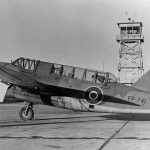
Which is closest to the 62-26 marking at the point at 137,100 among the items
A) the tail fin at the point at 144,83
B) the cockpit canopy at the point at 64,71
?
the tail fin at the point at 144,83

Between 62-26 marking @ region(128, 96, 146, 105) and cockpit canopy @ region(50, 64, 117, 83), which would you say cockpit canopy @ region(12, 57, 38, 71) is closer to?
cockpit canopy @ region(50, 64, 117, 83)

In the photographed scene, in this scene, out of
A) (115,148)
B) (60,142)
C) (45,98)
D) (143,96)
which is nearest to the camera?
(115,148)

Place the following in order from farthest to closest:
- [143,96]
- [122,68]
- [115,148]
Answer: [122,68] → [143,96] → [115,148]

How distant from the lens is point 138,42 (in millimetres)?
71688

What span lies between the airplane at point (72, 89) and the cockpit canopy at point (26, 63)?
55mm

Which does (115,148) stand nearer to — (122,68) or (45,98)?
(45,98)

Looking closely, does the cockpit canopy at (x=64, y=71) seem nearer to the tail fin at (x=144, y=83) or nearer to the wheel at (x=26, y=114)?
the tail fin at (x=144, y=83)

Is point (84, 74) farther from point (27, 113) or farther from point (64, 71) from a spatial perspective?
point (27, 113)

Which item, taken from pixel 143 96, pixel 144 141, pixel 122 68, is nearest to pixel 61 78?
pixel 143 96

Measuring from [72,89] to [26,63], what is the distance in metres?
3.21

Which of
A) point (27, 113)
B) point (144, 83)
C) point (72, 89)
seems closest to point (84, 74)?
point (72, 89)

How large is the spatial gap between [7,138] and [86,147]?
2.75 meters

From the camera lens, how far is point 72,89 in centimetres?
1584

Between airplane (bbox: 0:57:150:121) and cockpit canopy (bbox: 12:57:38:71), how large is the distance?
0.18ft
